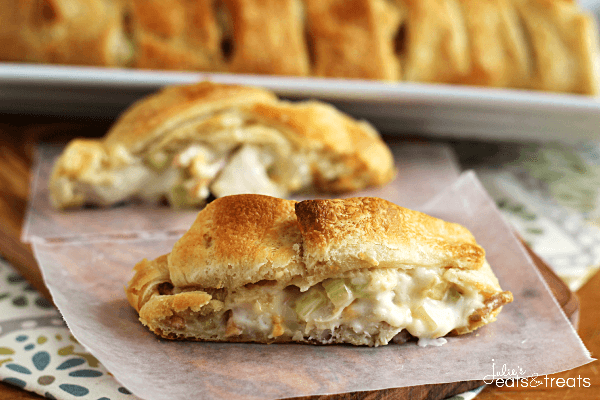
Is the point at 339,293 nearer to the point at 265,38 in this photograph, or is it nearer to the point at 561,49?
the point at 265,38

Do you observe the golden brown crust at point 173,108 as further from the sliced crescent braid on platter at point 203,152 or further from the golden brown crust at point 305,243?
the golden brown crust at point 305,243

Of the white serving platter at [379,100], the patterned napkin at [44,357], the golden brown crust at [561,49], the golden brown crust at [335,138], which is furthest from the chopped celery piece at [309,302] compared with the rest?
the golden brown crust at [561,49]

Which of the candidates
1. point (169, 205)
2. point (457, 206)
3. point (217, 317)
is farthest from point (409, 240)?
point (169, 205)

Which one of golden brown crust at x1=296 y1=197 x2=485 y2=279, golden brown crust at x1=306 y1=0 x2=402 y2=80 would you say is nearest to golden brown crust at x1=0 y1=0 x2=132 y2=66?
golden brown crust at x1=306 y1=0 x2=402 y2=80

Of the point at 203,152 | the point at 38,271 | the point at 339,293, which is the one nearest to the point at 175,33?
the point at 203,152

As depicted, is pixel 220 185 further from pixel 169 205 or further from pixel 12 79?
pixel 12 79
